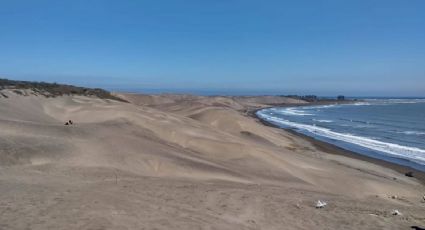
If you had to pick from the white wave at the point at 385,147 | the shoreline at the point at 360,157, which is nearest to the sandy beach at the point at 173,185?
the shoreline at the point at 360,157

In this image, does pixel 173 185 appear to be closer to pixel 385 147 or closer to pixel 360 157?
pixel 360 157

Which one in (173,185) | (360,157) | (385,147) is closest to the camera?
(173,185)

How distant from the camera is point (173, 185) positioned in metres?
13.4

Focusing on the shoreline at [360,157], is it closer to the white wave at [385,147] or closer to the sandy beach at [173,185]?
the sandy beach at [173,185]

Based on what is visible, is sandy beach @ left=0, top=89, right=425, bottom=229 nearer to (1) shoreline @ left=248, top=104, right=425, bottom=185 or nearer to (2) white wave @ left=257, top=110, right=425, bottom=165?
(1) shoreline @ left=248, top=104, right=425, bottom=185

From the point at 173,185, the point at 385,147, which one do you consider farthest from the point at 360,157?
the point at 173,185

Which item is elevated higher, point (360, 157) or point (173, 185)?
point (173, 185)

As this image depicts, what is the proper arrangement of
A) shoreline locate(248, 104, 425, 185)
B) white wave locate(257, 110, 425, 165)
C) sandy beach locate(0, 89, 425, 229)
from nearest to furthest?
sandy beach locate(0, 89, 425, 229), shoreline locate(248, 104, 425, 185), white wave locate(257, 110, 425, 165)

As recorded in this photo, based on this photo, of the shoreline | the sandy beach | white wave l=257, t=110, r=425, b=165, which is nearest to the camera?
the sandy beach

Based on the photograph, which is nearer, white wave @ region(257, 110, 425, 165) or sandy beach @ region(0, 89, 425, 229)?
sandy beach @ region(0, 89, 425, 229)

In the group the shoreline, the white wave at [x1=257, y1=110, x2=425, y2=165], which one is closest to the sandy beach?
the shoreline

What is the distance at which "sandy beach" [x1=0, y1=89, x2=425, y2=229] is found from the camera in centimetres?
933

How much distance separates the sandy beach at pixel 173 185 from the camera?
933cm

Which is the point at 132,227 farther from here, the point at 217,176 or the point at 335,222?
the point at 217,176
